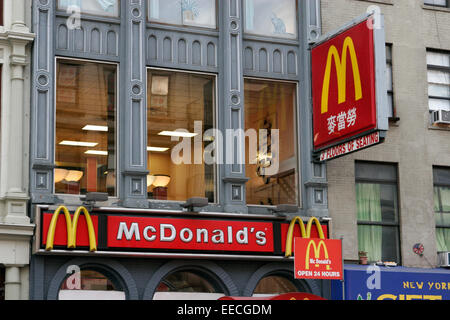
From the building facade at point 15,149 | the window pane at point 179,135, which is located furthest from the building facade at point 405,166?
the building facade at point 15,149

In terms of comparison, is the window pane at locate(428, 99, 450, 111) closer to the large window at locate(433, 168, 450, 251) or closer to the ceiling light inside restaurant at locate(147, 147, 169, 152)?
the large window at locate(433, 168, 450, 251)

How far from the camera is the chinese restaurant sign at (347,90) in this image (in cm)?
2098

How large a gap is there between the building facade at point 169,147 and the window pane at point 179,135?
0.03m

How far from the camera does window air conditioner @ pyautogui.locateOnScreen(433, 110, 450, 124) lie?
2475 cm

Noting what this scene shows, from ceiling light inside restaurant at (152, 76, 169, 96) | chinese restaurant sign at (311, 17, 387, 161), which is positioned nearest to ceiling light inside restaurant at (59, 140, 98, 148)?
ceiling light inside restaurant at (152, 76, 169, 96)

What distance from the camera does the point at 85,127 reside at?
21875mm

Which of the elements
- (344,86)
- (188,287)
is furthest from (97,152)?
(344,86)

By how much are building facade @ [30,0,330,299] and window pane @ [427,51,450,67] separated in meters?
3.68

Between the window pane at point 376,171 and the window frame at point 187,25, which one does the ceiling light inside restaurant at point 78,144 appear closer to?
the window frame at point 187,25

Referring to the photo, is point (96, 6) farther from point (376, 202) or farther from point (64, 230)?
point (376, 202)

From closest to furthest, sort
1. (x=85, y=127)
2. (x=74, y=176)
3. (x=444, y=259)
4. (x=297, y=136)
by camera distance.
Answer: (x=74, y=176) < (x=85, y=127) < (x=297, y=136) < (x=444, y=259)

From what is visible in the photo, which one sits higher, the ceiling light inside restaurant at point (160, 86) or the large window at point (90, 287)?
A: the ceiling light inside restaurant at point (160, 86)

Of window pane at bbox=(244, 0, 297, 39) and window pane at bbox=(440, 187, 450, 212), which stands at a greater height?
window pane at bbox=(244, 0, 297, 39)

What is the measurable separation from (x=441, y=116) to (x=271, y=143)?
493 cm
